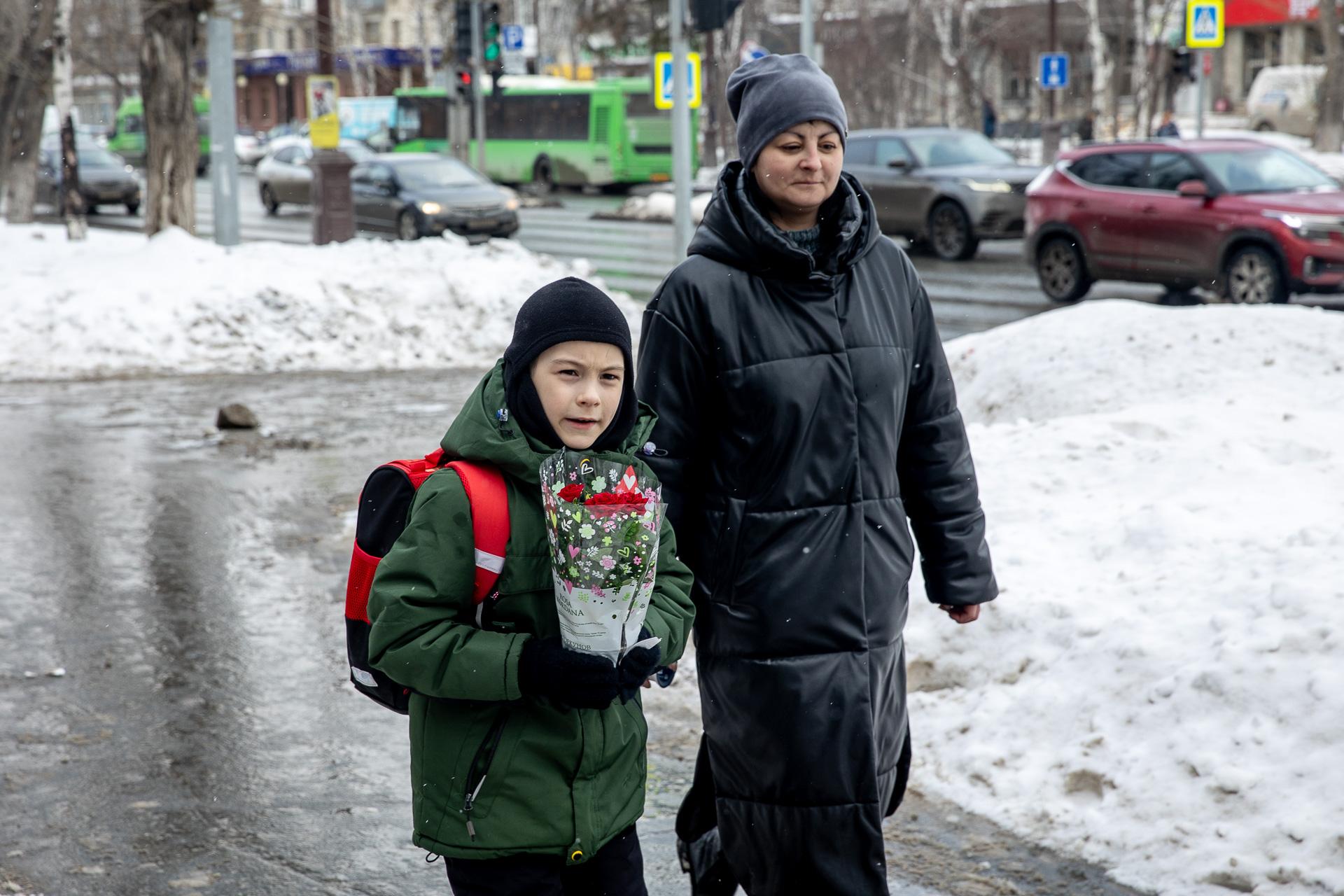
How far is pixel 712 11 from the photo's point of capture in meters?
13.8

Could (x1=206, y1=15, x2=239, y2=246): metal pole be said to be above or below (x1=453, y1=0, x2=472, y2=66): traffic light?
below

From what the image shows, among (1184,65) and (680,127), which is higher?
(1184,65)

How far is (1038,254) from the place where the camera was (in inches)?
641

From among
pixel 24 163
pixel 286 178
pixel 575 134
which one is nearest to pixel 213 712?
pixel 24 163

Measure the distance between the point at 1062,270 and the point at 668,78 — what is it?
6.96 m

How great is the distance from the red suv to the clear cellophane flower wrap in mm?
12588

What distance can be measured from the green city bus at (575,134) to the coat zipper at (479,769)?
32.9 meters

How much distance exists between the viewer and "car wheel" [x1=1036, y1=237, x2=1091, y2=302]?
15797 mm

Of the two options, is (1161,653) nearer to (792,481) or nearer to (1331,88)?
(792,481)

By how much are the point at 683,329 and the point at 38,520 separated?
18.7 ft

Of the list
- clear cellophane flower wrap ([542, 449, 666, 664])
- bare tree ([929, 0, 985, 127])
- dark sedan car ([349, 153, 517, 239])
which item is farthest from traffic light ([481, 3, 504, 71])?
clear cellophane flower wrap ([542, 449, 666, 664])

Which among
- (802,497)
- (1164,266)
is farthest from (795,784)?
(1164,266)

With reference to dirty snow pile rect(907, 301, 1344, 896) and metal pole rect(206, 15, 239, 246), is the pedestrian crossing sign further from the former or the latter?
dirty snow pile rect(907, 301, 1344, 896)

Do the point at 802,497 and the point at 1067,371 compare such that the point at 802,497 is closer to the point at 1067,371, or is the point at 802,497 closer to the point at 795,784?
the point at 795,784
